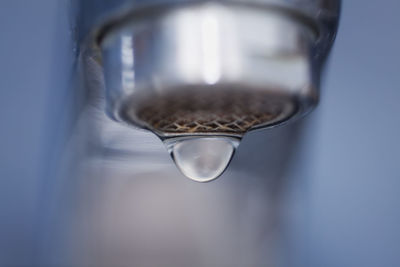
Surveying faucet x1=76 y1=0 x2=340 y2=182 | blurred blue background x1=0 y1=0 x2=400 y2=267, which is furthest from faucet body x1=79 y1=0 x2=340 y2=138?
blurred blue background x1=0 y1=0 x2=400 y2=267

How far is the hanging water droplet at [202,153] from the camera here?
0.67 feet

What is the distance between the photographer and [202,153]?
207 mm

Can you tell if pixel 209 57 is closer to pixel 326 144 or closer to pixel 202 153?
pixel 202 153

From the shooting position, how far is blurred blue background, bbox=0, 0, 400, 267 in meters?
0.34

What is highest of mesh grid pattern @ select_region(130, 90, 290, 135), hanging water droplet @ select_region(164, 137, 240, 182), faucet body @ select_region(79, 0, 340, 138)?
faucet body @ select_region(79, 0, 340, 138)

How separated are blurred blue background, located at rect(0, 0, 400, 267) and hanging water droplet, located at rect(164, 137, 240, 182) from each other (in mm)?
140

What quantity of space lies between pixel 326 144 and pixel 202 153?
182 millimetres

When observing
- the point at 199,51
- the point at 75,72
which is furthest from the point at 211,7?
the point at 75,72

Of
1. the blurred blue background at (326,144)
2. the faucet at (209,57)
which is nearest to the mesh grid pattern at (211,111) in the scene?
the faucet at (209,57)

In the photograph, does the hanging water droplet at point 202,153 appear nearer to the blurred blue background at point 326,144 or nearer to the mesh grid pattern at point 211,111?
the mesh grid pattern at point 211,111

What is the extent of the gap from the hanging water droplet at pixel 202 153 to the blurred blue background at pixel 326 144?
0.46ft

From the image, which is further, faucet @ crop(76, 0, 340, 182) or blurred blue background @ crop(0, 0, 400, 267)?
blurred blue background @ crop(0, 0, 400, 267)

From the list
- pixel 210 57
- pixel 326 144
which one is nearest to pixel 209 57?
pixel 210 57

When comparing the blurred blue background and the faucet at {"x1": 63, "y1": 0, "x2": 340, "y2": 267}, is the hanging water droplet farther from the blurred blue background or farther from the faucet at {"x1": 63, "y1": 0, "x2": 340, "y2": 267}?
the blurred blue background
